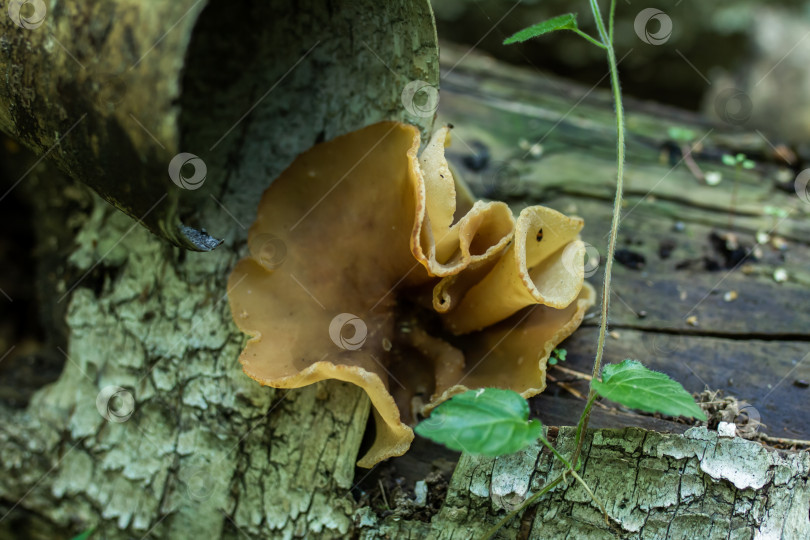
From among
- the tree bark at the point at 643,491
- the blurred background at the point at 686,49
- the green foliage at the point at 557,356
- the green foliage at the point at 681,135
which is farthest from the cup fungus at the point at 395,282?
the blurred background at the point at 686,49

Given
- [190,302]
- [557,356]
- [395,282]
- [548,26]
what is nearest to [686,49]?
[548,26]

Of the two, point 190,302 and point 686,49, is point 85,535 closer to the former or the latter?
point 190,302

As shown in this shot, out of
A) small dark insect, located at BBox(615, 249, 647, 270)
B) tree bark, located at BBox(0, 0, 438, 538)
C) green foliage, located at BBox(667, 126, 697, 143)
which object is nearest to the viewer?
tree bark, located at BBox(0, 0, 438, 538)

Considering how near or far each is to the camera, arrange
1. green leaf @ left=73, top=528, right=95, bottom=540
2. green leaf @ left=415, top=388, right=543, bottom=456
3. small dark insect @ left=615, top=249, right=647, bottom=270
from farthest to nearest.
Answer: small dark insect @ left=615, top=249, right=647, bottom=270 < green leaf @ left=73, top=528, right=95, bottom=540 < green leaf @ left=415, top=388, right=543, bottom=456

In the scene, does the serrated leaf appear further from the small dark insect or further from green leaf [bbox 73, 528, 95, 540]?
green leaf [bbox 73, 528, 95, 540]

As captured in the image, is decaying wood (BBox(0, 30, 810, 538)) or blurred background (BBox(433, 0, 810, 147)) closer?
decaying wood (BBox(0, 30, 810, 538))

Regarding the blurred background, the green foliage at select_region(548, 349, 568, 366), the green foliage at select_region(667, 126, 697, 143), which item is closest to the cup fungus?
the green foliage at select_region(548, 349, 568, 366)
